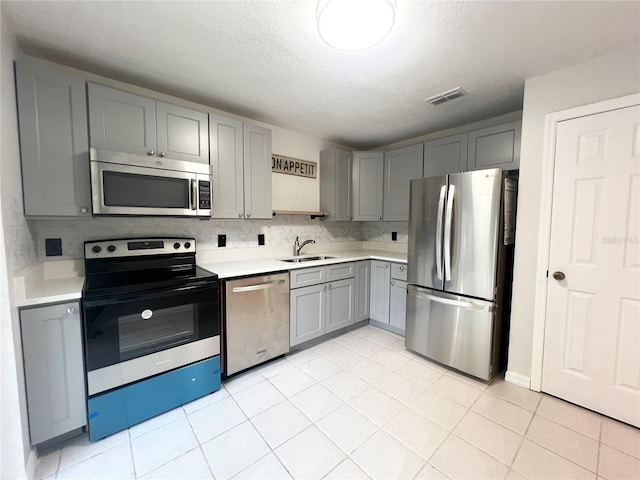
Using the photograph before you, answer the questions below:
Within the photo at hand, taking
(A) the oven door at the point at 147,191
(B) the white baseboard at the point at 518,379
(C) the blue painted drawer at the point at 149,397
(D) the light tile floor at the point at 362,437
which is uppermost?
(A) the oven door at the point at 147,191

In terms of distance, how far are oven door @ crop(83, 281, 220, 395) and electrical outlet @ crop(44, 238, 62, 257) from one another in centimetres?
67

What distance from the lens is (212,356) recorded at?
6.52 ft

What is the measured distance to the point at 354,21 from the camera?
124cm

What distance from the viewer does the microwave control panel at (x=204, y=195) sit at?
2082 millimetres

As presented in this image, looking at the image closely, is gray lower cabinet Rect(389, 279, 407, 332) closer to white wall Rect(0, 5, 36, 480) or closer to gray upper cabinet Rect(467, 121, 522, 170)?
gray upper cabinet Rect(467, 121, 522, 170)

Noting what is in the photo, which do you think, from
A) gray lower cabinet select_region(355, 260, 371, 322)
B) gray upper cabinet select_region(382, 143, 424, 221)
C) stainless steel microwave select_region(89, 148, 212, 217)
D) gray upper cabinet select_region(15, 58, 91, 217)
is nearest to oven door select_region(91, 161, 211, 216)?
stainless steel microwave select_region(89, 148, 212, 217)

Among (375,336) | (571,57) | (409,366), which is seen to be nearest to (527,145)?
(571,57)

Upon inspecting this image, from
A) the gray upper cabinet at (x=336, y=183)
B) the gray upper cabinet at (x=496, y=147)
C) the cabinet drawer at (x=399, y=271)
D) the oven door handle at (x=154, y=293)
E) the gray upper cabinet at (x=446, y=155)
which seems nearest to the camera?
the oven door handle at (x=154, y=293)

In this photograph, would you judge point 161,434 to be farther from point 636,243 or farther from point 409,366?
point 636,243

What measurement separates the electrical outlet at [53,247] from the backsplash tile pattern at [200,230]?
0.02 m

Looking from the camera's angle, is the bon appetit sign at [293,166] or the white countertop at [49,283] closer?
the white countertop at [49,283]

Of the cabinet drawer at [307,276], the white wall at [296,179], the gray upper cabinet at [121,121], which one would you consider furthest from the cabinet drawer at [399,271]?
the gray upper cabinet at [121,121]

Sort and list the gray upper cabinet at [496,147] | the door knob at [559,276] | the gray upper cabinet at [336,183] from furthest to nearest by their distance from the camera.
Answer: the gray upper cabinet at [336,183] < the gray upper cabinet at [496,147] < the door knob at [559,276]

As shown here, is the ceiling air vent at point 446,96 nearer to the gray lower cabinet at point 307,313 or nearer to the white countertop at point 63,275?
the white countertop at point 63,275
